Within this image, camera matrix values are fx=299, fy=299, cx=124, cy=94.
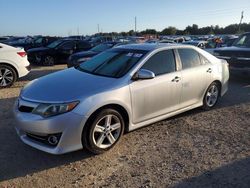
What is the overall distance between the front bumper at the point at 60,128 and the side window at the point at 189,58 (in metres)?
2.63

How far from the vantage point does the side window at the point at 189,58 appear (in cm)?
590

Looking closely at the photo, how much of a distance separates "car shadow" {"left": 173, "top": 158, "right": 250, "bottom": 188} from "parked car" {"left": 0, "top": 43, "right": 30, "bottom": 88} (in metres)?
7.20

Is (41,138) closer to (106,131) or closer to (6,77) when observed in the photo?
(106,131)

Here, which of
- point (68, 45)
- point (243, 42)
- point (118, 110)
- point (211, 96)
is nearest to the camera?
point (118, 110)

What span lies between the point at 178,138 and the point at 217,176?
1.34 meters

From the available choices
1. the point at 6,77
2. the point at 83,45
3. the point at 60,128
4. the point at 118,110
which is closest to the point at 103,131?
the point at 118,110

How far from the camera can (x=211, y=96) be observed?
22.5 ft

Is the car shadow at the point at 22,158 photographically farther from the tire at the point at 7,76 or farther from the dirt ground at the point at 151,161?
the tire at the point at 7,76

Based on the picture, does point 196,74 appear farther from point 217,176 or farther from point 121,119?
point 217,176

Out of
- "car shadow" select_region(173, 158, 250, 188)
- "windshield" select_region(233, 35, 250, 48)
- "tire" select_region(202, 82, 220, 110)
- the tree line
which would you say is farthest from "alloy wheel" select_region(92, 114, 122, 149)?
the tree line

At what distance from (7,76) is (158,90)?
594 centimetres

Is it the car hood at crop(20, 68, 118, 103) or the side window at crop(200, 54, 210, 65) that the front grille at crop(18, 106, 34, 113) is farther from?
the side window at crop(200, 54, 210, 65)

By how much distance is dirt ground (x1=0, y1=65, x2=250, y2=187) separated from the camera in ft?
12.6

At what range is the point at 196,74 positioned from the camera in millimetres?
6066
